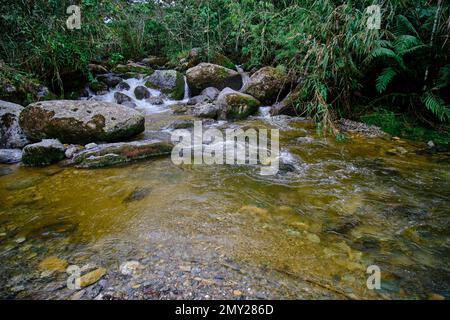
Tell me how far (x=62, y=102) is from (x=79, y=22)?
275cm

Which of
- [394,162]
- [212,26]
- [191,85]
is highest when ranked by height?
[212,26]

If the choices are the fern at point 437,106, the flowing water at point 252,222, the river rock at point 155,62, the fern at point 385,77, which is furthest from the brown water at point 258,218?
the river rock at point 155,62

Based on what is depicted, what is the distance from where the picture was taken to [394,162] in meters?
3.47

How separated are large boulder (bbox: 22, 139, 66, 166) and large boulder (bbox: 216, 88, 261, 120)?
3275mm

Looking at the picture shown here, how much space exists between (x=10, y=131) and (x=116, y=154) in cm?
217

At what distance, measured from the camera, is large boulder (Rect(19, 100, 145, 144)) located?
416 centimetres

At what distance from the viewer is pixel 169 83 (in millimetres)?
8109

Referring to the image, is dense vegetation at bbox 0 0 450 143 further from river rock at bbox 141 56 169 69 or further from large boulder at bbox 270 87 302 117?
river rock at bbox 141 56 169 69

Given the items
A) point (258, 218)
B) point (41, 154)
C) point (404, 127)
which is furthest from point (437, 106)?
point (41, 154)

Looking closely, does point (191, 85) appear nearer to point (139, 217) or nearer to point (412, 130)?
point (412, 130)

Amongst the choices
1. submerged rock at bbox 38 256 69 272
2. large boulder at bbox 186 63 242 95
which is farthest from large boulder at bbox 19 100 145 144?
large boulder at bbox 186 63 242 95

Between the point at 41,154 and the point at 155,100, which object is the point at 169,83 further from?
the point at 41,154

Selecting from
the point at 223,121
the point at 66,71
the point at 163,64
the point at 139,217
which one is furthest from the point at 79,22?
the point at 139,217

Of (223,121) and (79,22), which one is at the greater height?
(79,22)
